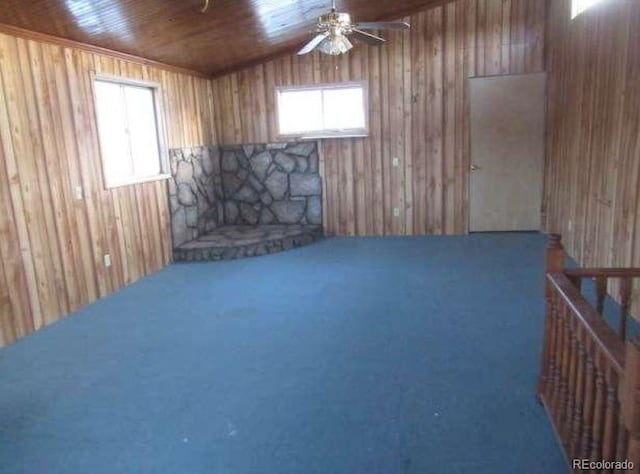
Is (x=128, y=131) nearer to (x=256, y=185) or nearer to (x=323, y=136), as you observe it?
(x=256, y=185)

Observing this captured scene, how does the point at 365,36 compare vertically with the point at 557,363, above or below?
above

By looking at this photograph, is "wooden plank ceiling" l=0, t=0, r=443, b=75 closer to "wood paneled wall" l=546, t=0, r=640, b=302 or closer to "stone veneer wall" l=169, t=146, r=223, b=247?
"stone veneer wall" l=169, t=146, r=223, b=247

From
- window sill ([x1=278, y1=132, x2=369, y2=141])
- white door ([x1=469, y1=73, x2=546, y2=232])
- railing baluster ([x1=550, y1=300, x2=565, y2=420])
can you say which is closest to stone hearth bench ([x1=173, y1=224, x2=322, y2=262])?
window sill ([x1=278, y1=132, x2=369, y2=141])

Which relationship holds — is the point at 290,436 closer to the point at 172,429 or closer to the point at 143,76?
the point at 172,429

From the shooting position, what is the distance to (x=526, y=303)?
4.02m

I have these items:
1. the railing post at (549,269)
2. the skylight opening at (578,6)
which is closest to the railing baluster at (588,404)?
the railing post at (549,269)

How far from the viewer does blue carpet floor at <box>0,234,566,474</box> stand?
2.27m

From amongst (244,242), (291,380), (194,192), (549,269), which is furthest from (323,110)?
(549,269)

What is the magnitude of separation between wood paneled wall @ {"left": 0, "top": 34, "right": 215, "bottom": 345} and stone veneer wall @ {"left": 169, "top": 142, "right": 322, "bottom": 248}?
1.50m

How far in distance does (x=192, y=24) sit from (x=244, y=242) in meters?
2.56

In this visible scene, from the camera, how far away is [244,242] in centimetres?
613

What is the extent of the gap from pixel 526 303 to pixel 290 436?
8.12 feet

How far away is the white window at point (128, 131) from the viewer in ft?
16.3
